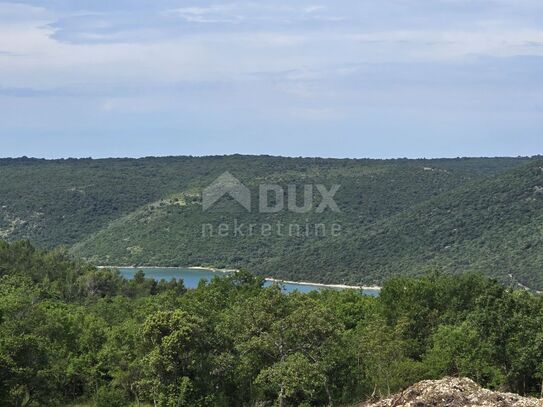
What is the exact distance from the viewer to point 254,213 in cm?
14712

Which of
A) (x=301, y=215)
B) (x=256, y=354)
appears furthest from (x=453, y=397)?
(x=301, y=215)

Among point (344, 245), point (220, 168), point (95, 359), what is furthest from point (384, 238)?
point (95, 359)

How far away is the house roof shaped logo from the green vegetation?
10106 centimetres

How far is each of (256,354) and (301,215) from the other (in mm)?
111822

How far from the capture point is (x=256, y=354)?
32.1 meters

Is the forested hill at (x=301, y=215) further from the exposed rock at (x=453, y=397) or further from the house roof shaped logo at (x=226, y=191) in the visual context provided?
the exposed rock at (x=453, y=397)

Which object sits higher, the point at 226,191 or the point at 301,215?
the point at 226,191

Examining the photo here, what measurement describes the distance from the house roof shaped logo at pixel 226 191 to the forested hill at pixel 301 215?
130cm

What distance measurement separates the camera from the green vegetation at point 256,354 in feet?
99.2

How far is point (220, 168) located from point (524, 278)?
83.2 meters

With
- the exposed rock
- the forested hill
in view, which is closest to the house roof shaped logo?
the forested hill

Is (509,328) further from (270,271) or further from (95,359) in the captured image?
(270,271)

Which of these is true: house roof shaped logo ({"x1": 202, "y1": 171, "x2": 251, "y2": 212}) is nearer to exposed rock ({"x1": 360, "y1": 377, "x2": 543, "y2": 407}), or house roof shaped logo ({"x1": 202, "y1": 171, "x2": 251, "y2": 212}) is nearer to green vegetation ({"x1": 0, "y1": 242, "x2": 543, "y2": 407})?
green vegetation ({"x1": 0, "y1": 242, "x2": 543, "y2": 407})

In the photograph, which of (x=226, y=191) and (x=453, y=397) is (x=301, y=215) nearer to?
(x=226, y=191)
